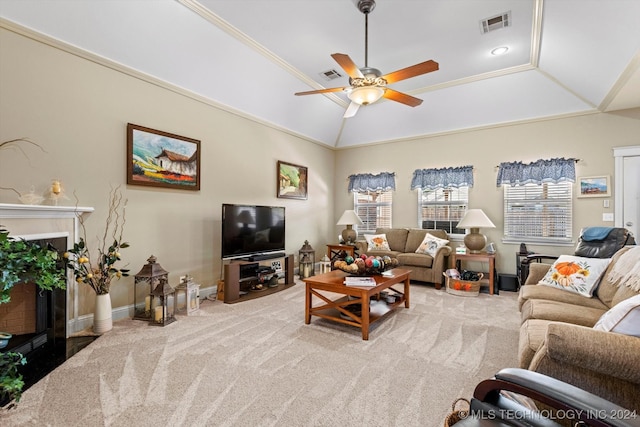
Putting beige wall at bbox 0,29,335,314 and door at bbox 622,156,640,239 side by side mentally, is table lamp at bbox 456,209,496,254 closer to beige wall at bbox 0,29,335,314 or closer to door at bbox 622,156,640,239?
door at bbox 622,156,640,239

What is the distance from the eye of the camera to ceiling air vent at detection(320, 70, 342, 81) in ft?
14.6

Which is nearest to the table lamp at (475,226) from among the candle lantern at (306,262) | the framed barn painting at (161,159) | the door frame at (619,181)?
the door frame at (619,181)

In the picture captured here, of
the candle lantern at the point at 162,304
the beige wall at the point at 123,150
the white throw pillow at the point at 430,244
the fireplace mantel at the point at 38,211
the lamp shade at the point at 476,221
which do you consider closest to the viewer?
the fireplace mantel at the point at 38,211

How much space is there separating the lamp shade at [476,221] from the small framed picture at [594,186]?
137 centimetres

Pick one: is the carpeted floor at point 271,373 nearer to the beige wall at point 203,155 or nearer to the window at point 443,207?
the beige wall at point 203,155

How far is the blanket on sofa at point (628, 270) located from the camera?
82.6 inches

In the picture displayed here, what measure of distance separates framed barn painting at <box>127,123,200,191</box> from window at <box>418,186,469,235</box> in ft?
13.6

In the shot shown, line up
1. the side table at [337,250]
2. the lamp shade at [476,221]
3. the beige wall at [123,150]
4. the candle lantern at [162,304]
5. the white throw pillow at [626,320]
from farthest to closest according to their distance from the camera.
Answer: the side table at [337,250], the lamp shade at [476,221], the candle lantern at [162,304], the beige wall at [123,150], the white throw pillow at [626,320]

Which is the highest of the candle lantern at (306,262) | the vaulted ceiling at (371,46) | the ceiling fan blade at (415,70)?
the vaulted ceiling at (371,46)

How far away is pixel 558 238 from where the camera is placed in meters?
4.78

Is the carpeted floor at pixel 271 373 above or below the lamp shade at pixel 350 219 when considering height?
below

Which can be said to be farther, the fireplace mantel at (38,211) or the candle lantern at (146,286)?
the candle lantern at (146,286)

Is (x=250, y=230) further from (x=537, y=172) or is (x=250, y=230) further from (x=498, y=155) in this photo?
(x=537, y=172)

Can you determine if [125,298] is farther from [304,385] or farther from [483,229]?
[483,229]
